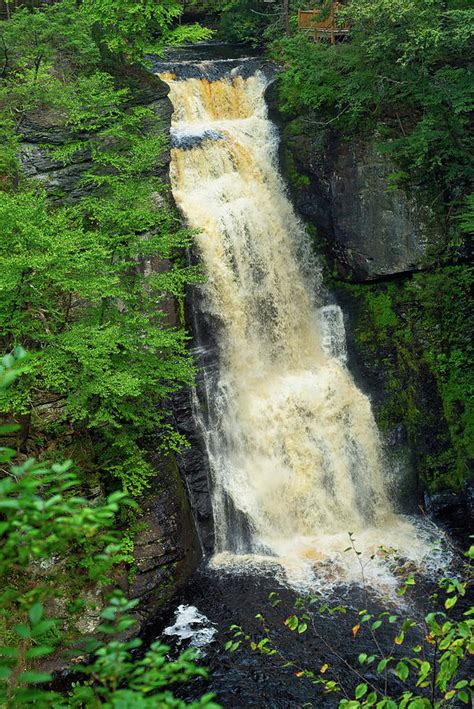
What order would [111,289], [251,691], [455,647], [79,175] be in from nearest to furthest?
[455,647] → [251,691] → [111,289] → [79,175]

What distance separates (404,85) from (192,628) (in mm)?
12644

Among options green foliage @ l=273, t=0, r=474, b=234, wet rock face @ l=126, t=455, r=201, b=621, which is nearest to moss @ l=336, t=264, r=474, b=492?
green foliage @ l=273, t=0, r=474, b=234

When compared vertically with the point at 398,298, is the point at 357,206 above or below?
above

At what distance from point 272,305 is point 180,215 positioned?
9.94 feet

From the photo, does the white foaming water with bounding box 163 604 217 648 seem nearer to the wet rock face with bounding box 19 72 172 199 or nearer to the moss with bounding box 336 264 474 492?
the moss with bounding box 336 264 474 492

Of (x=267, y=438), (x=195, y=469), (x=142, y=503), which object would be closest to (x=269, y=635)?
(x=142, y=503)

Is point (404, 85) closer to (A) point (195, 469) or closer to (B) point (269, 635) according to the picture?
(A) point (195, 469)

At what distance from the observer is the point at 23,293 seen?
823cm

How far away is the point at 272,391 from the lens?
12.5 meters

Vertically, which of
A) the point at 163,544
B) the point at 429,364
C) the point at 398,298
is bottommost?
the point at 163,544

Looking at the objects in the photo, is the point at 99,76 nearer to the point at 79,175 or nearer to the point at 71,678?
the point at 79,175

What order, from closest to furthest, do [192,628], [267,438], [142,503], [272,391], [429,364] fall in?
[192,628] < [142,503] < [267,438] < [272,391] < [429,364]

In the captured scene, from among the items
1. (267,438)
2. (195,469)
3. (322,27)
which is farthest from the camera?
Answer: (322,27)

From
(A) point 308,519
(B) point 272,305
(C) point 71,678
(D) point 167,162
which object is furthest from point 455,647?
(D) point 167,162
